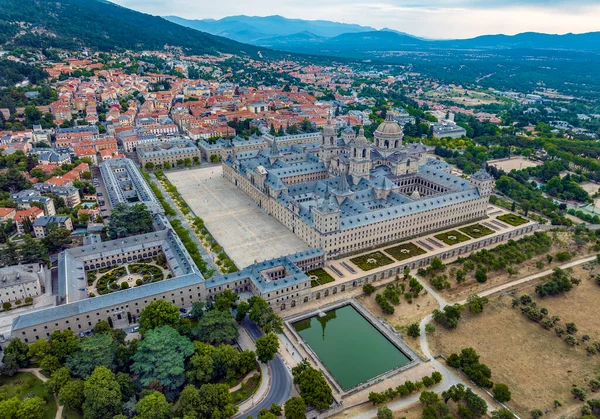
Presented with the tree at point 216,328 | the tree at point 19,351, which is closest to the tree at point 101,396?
the tree at point 19,351

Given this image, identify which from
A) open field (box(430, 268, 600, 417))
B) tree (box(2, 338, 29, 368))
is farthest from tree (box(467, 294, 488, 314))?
tree (box(2, 338, 29, 368))

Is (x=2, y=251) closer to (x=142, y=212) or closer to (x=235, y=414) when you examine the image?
(x=142, y=212)

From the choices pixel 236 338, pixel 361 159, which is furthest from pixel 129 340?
pixel 361 159

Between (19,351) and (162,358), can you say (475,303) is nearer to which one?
(162,358)

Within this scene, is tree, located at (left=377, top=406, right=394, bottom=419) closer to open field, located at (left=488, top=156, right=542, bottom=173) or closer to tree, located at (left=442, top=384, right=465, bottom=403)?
tree, located at (left=442, top=384, right=465, bottom=403)

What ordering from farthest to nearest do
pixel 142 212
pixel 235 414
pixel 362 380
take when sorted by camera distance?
pixel 142 212 < pixel 362 380 < pixel 235 414

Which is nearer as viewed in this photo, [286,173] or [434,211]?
[434,211]

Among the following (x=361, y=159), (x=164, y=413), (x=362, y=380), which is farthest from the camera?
(x=361, y=159)
